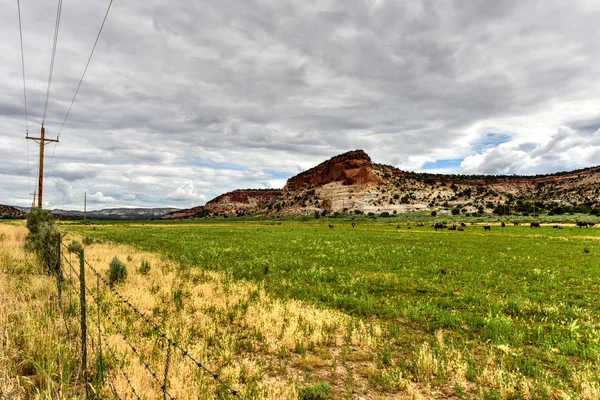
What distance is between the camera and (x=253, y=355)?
748cm

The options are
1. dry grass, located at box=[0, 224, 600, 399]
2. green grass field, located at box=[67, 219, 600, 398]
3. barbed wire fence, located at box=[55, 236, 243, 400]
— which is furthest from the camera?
green grass field, located at box=[67, 219, 600, 398]

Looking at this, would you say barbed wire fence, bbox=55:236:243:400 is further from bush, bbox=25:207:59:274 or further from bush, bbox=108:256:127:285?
bush, bbox=25:207:59:274

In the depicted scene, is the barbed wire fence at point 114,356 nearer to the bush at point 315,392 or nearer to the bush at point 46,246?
the bush at point 315,392

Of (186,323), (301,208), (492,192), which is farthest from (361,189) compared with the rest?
(186,323)

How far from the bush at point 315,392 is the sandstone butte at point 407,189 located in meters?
129

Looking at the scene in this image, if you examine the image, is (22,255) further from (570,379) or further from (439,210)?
(439,210)

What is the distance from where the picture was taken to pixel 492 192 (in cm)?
14325

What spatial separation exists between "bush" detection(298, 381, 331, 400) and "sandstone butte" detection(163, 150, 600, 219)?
129 meters

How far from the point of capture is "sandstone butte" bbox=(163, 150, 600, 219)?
134m

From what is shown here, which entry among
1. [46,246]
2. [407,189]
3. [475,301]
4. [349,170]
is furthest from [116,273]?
[349,170]

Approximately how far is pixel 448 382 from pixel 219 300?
774 cm

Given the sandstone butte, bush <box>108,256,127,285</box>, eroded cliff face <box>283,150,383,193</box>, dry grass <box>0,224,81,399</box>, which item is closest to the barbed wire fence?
dry grass <box>0,224,81,399</box>

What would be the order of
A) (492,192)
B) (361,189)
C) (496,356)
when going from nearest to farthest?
1. (496,356)
2. (492,192)
3. (361,189)

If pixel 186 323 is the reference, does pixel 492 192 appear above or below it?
above
